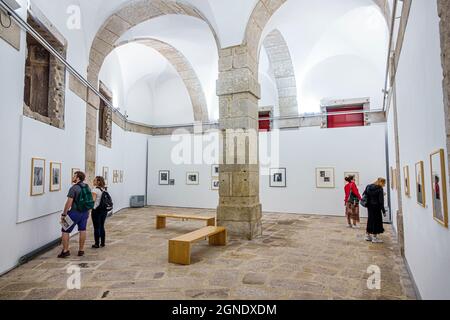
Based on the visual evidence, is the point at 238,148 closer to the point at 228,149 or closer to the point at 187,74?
the point at 228,149

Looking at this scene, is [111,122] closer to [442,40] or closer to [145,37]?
[145,37]

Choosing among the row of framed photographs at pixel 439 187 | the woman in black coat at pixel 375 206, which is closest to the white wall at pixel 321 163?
the woman in black coat at pixel 375 206

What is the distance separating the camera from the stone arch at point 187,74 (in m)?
11.5

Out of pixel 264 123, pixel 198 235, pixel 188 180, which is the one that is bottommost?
pixel 198 235

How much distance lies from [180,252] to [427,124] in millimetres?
3636

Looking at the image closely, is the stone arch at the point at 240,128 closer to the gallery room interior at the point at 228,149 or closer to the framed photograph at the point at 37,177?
the gallery room interior at the point at 228,149

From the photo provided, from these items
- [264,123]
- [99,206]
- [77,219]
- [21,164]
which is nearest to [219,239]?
[99,206]

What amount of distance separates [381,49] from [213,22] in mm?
7593

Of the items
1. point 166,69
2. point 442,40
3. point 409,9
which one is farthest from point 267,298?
point 166,69

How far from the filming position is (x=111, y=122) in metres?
10.5

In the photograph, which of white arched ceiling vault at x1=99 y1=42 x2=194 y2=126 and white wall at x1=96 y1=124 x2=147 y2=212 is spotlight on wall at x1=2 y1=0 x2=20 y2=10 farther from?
white arched ceiling vault at x1=99 y1=42 x2=194 y2=126

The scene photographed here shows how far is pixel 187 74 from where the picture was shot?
1307 centimetres

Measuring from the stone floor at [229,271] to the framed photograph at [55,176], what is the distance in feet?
3.78

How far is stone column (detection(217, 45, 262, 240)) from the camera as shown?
6344 mm
